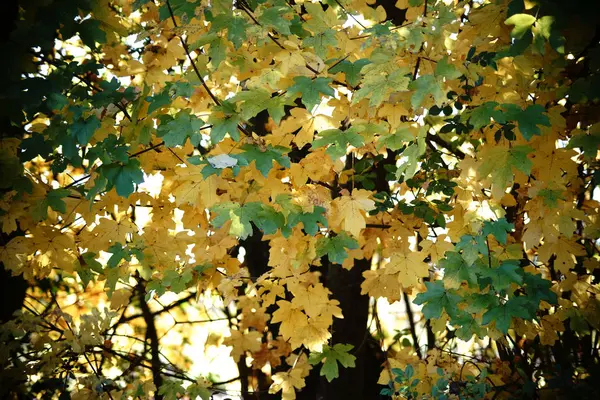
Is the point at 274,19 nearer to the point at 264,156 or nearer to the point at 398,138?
the point at 264,156

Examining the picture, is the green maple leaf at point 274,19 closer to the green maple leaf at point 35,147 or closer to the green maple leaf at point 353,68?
the green maple leaf at point 353,68

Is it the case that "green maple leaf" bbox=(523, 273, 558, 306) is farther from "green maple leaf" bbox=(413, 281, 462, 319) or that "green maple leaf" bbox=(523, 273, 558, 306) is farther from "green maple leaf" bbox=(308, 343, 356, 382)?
"green maple leaf" bbox=(308, 343, 356, 382)

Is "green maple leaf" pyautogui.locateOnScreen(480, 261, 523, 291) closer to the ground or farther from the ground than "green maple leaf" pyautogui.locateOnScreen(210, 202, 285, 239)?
closer to the ground

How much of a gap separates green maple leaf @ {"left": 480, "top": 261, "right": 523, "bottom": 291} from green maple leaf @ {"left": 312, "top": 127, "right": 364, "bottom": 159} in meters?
0.77

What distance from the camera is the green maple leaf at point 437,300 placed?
91.4 inches

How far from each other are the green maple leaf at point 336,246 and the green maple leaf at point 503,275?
0.62m

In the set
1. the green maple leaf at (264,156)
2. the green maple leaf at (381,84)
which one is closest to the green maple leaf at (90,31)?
Result: the green maple leaf at (264,156)

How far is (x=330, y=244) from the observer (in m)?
2.56

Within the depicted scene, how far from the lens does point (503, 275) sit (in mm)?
2178

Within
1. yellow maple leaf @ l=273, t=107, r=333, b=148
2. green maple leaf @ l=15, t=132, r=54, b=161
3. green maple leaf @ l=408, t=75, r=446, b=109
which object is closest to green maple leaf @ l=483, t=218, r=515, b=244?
green maple leaf @ l=408, t=75, r=446, b=109

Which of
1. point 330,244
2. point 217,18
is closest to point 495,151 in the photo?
point 330,244

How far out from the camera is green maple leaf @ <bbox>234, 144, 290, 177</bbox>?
2.13m

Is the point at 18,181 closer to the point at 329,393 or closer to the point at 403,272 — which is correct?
the point at 403,272

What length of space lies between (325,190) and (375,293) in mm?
804
